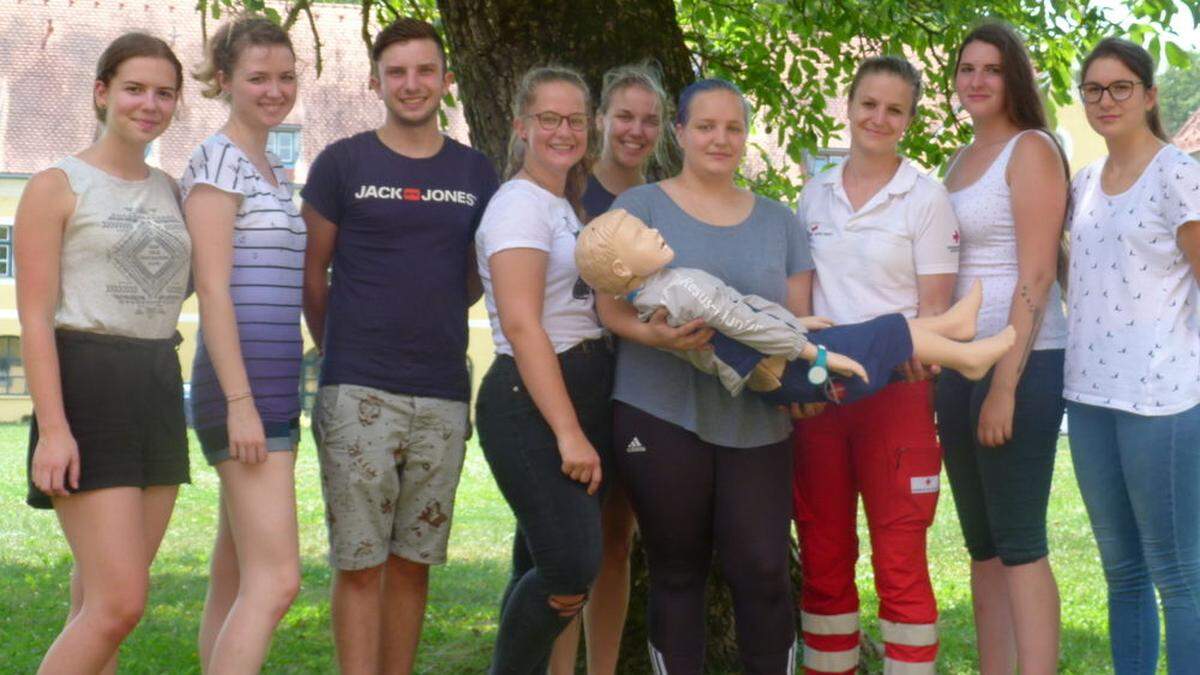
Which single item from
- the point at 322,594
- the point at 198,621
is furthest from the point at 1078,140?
the point at 198,621

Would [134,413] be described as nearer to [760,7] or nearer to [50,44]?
[760,7]

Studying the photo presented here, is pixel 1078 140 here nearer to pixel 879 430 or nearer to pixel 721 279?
pixel 879 430

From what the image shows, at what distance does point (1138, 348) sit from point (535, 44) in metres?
2.64

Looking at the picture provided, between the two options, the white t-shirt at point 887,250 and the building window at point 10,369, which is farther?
the building window at point 10,369

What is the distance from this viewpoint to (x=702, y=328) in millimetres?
4305

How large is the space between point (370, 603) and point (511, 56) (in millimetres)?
2335

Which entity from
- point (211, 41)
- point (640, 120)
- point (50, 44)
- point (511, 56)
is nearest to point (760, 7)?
point (511, 56)

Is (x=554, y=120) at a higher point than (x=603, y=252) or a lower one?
higher

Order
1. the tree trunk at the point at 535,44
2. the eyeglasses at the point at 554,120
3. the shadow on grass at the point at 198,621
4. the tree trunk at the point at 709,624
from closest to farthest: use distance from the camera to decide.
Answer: the eyeglasses at the point at 554,120, the tree trunk at the point at 535,44, the tree trunk at the point at 709,624, the shadow on grass at the point at 198,621

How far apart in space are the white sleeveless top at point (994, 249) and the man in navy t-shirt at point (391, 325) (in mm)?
1577

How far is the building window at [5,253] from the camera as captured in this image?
39125mm

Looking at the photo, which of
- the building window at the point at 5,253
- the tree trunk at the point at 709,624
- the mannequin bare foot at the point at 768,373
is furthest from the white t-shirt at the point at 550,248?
the building window at the point at 5,253

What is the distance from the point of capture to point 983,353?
14.7 ft

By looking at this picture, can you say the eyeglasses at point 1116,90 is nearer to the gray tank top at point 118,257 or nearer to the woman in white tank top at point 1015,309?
the woman in white tank top at point 1015,309
